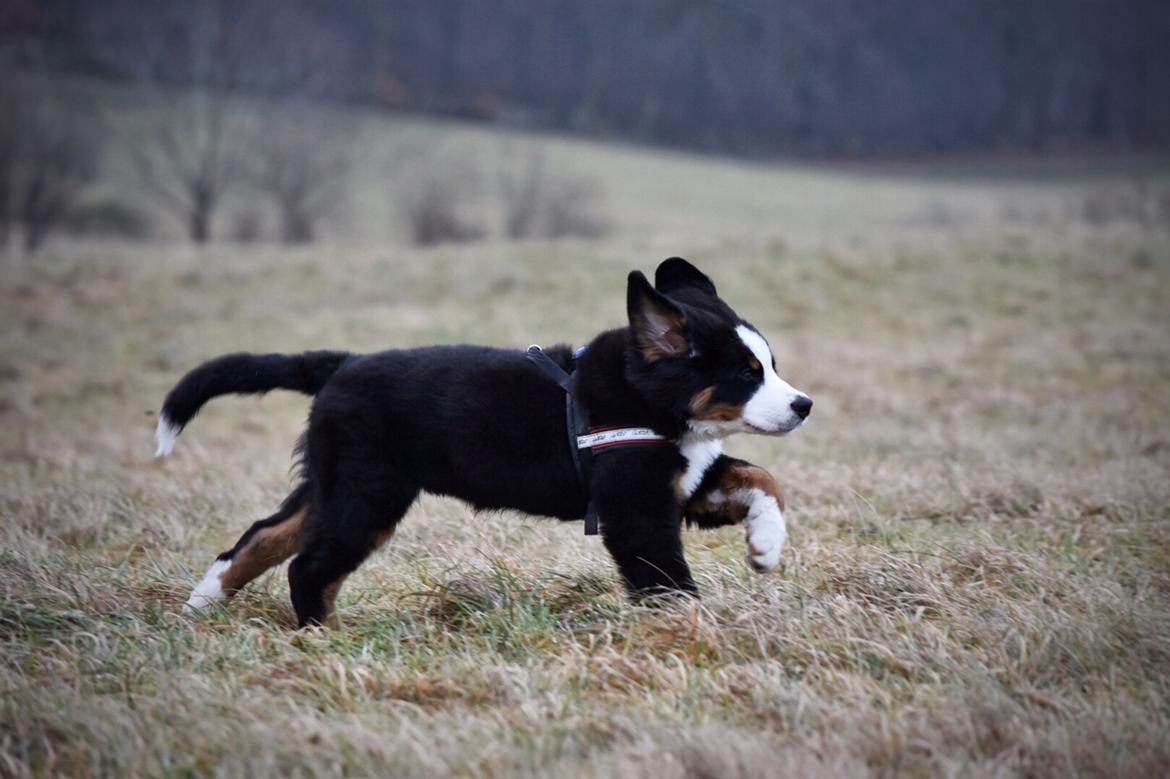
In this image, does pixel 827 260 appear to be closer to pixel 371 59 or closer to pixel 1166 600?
pixel 1166 600

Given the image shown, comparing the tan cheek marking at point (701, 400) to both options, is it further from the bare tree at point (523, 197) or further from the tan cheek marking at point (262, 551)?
the bare tree at point (523, 197)

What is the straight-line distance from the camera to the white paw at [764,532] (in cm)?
392

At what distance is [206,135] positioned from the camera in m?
34.5

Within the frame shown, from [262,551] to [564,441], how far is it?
140cm

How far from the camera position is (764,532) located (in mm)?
3922

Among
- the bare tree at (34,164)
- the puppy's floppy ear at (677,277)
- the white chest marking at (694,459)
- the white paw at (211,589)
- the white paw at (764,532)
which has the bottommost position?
the bare tree at (34,164)

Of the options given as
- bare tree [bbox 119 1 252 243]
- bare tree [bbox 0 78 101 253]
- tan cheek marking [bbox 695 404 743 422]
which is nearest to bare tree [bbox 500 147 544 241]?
bare tree [bbox 119 1 252 243]

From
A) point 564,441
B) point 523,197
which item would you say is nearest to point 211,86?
point 523,197

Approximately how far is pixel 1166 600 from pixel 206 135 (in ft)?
115

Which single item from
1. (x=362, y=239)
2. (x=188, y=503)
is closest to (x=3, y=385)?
(x=188, y=503)

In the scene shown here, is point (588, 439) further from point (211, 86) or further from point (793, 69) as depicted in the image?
point (793, 69)

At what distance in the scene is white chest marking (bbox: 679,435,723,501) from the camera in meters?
3.98

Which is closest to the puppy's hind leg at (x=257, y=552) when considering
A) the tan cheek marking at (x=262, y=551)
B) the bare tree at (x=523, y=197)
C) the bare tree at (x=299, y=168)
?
the tan cheek marking at (x=262, y=551)

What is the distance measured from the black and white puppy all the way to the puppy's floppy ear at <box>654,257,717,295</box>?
215 millimetres
